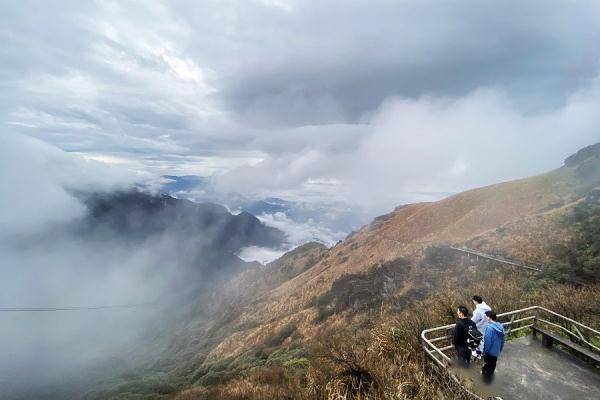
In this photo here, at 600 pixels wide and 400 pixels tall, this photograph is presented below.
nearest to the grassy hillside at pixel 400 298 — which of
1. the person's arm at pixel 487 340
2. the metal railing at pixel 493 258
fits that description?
the metal railing at pixel 493 258

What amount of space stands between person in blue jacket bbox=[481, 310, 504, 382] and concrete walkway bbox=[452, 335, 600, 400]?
0.22 metres

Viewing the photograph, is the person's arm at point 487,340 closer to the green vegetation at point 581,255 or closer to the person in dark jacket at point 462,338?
the person in dark jacket at point 462,338

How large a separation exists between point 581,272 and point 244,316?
57.8m

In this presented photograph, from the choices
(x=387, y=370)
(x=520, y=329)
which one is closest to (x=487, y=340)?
(x=387, y=370)

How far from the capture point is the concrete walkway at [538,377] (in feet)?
23.3

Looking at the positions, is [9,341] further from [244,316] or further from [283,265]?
[244,316]

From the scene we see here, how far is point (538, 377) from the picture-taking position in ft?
25.1

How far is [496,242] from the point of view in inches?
1362

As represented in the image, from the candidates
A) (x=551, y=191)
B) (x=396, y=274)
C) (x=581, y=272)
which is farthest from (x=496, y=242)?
(x=551, y=191)

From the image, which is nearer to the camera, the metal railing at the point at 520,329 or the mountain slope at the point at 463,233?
the metal railing at the point at 520,329

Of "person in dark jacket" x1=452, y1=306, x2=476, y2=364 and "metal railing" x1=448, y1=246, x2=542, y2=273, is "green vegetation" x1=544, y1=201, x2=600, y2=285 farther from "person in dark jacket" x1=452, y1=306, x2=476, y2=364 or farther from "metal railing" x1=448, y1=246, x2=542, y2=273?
"person in dark jacket" x1=452, y1=306, x2=476, y2=364

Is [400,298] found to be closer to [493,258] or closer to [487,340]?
[493,258]

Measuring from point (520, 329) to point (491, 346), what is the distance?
5.36 metres

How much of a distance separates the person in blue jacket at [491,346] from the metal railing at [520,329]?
80 centimetres
